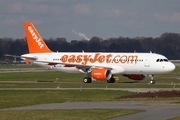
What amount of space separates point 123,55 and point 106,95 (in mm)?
23023

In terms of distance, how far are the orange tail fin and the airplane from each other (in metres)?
0.97

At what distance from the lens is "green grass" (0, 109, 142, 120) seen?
98.3 ft

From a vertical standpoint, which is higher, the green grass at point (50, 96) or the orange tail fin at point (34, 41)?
the orange tail fin at point (34, 41)

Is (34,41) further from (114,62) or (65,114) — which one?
(65,114)

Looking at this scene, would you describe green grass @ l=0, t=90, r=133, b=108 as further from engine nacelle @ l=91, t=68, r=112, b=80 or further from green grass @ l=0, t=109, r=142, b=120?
engine nacelle @ l=91, t=68, r=112, b=80

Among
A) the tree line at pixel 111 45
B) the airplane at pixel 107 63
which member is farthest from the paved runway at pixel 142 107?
the tree line at pixel 111 45

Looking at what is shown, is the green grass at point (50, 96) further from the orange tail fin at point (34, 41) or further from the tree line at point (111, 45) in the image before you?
the tree line at point (111, 45)

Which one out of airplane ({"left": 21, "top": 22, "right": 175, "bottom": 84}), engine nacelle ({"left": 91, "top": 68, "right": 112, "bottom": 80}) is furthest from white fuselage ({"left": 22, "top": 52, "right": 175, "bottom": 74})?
engine nacelle ({"left": 91, "top": 68, "right": 112, "bottom": 80})

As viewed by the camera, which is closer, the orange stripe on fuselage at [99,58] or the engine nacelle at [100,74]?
the engine nacelle at [100,74]

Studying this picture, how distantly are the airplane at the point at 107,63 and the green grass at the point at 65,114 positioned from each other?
3380 cm

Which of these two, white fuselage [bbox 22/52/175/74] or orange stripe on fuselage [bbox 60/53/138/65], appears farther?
orange stripe on fuselage [bbox 60/53/138/65]

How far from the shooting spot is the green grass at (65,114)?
98.3ft

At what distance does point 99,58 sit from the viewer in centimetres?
7150

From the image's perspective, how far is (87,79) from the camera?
230 ft
